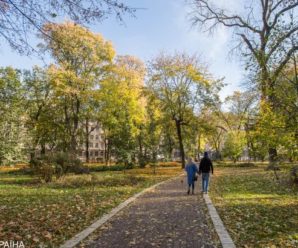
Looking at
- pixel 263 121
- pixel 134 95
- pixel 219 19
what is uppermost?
pixel 219 19

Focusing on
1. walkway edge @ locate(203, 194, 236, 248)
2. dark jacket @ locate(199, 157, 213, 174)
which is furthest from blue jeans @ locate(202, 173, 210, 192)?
walkway edge @ locate(203, 194, 236, 248)

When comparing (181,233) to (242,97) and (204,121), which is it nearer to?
(204,121)

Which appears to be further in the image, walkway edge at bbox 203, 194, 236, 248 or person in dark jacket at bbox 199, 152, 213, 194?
person in dark jacket at bbox 199, 152, 213, 194

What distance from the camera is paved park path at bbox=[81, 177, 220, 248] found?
6938mm

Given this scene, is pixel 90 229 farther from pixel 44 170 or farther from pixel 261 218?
pixel 44 170

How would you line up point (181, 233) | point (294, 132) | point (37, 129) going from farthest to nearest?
point (37, 129) → point (294, 132) → point (181, 233)

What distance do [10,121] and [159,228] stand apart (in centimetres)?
2882

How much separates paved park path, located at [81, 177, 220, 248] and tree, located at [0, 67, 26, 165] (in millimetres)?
22953

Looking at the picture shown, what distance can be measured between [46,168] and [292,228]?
55.6 feet

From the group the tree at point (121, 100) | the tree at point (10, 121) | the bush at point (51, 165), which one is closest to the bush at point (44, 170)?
the bush at point (51, 165)

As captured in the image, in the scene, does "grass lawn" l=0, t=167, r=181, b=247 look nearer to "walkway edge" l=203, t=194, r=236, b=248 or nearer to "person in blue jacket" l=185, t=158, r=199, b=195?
"person in blue jacket" l=185, t=158, r=199, b=195

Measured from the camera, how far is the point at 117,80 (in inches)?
1577

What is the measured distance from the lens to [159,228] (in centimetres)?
810

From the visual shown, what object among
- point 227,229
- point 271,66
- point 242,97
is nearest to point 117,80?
point 242,97
